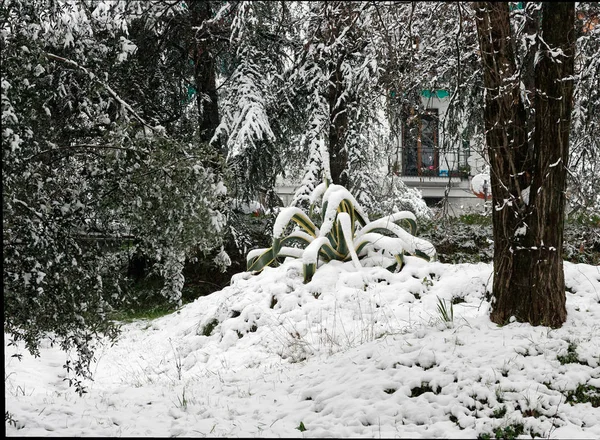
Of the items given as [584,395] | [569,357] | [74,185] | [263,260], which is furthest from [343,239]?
[74,185]

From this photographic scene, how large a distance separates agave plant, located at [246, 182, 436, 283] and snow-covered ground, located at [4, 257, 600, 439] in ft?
0.70

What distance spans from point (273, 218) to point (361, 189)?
1.73 meters

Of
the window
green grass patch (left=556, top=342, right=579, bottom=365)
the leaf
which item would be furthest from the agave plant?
green grass patch (left=556, top=342, right=579, bottom=365)

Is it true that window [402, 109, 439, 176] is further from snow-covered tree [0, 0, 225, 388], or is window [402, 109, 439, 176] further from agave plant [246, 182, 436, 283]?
snow-covered tree [0, 0, 225, 388]

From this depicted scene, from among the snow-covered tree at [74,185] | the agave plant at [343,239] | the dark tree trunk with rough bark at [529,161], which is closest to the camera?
the snow-covered tree at [74,185]

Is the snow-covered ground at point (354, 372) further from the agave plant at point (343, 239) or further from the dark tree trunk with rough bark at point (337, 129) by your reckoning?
the dark tree trunk with rough bark at point (337, 129)

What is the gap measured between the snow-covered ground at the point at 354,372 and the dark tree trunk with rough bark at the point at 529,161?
230mm

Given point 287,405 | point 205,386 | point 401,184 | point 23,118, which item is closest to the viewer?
point 23,118

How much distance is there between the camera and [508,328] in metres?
5.27

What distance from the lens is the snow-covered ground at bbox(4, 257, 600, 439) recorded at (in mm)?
4207

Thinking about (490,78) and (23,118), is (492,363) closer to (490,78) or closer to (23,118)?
(490,78)

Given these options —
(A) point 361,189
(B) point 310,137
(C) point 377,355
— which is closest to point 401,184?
(A) point 361,189

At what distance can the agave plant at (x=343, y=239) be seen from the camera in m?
7.64

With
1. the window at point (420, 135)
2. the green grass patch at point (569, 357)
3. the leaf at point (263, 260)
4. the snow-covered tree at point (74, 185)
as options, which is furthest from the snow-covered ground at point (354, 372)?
the window at point (420, 135)
